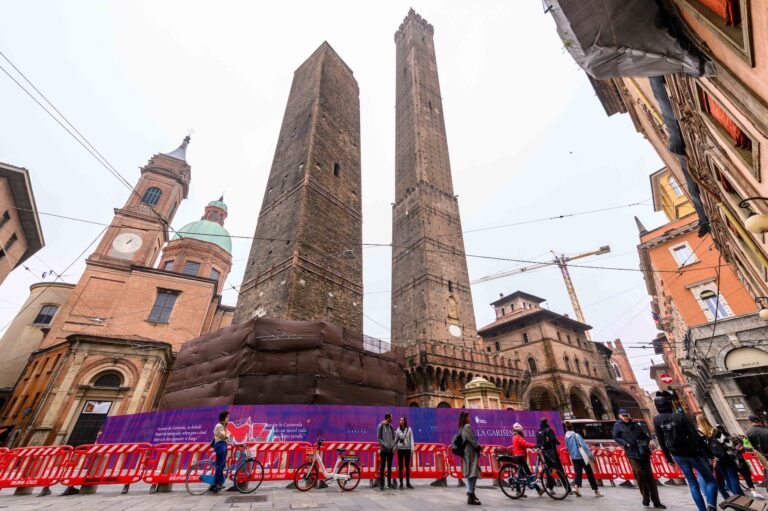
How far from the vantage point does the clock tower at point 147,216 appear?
2567 cm

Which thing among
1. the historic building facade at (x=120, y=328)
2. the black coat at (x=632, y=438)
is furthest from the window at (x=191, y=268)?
the black coat at (x=632, y=438)

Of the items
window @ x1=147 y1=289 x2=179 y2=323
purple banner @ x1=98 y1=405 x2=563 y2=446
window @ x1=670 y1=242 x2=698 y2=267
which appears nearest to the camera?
purple banner @ x1=98 y1=405 x2=563 y2=446

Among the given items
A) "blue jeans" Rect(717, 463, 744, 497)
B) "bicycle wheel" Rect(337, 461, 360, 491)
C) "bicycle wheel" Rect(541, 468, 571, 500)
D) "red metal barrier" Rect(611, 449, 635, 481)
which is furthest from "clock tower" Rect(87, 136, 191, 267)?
"blue jeans" Rect(717, 463, 744, 497)

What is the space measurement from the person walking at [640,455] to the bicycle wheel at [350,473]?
4782 millimetres

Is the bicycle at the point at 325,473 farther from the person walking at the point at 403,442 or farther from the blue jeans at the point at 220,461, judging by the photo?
the blue jeans at the point at 220,461

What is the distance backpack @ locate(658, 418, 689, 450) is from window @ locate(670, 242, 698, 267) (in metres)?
19.8

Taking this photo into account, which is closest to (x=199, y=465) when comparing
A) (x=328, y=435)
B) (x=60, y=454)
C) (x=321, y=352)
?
(x=60, y=454)

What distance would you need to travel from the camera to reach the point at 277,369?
1122 centimetres

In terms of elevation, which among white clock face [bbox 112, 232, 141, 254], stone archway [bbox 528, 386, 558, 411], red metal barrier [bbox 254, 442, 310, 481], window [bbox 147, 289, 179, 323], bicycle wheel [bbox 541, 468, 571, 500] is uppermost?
white clock face [bbox 112, 232, 141, 254]

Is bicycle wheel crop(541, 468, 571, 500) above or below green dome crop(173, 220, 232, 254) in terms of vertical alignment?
below

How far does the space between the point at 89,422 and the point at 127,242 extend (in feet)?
48.3

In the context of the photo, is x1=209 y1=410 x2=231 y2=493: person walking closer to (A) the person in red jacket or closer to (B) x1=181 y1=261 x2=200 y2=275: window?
(A) the person in red jacket

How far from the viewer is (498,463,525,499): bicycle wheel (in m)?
6.01

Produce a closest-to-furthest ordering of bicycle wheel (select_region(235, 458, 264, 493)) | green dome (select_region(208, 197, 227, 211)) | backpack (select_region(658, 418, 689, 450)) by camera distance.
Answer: backpack (select_region(658, 418, 689, 450)) < bicycle wheel (select_region(235, 458, 264, 493)) < green dome (select_region(208, 197, 227, 211))
